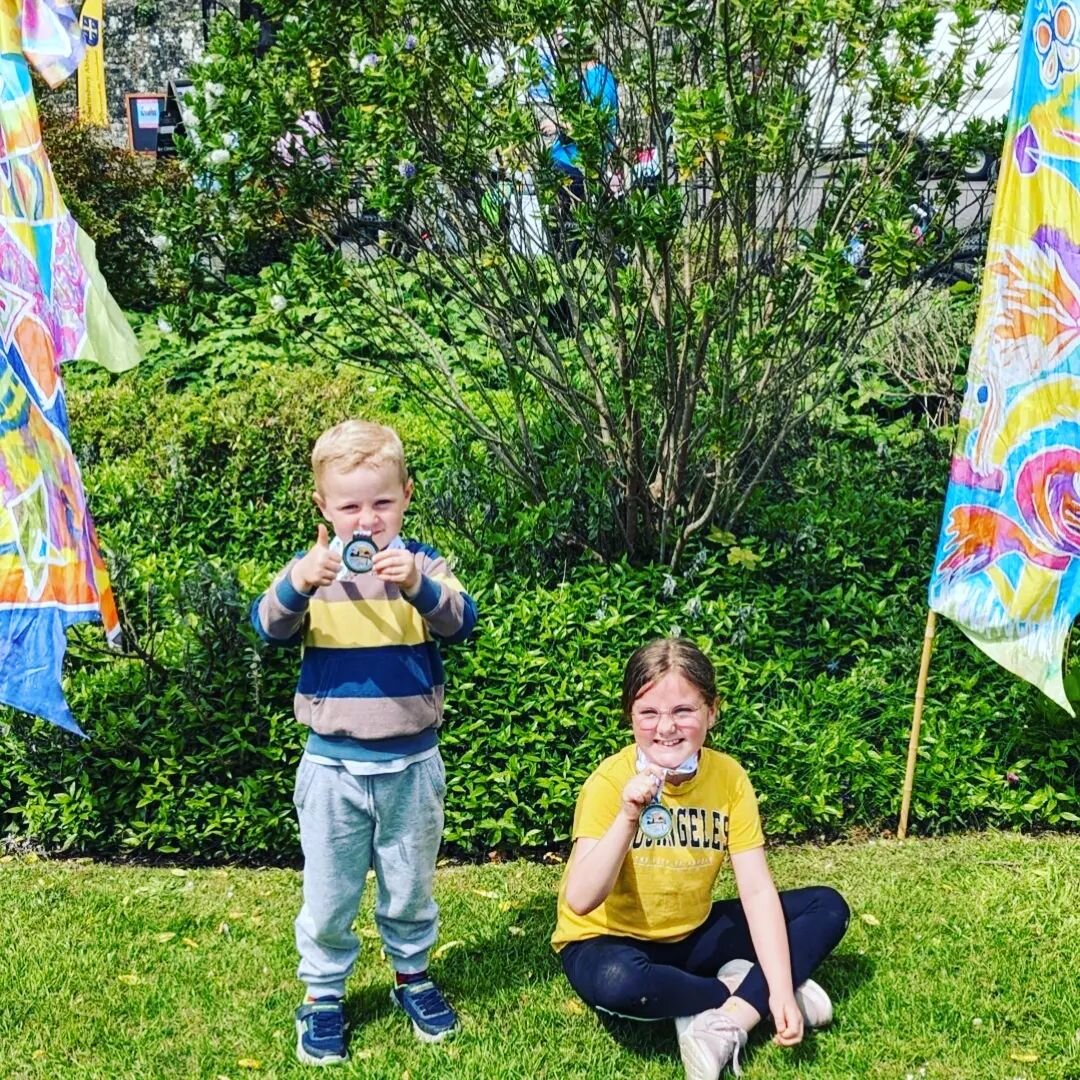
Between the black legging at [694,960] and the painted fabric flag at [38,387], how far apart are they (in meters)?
1.54

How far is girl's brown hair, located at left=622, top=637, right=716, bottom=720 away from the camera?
337 centimetres

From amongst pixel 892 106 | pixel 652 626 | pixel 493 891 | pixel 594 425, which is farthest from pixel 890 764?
pixel 892 106

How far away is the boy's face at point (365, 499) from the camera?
3209mm

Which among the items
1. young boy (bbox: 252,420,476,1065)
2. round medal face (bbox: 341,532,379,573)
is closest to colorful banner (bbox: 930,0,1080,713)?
young boy (bbox: 252,420,476,1065)

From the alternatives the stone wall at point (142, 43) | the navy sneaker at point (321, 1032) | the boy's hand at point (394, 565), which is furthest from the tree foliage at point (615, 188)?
the stone wall at point (142, 43)

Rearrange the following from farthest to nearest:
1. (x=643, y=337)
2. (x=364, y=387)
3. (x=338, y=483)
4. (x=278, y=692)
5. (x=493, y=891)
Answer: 1. (x=364, y=387)
2. (x=643, y=337)
3. (x=278, y=692)
4. (x=493, y=891)
5. (x=338, y=483)

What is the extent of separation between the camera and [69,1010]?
3.61m

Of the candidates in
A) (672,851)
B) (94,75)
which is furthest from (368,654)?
(94,75)

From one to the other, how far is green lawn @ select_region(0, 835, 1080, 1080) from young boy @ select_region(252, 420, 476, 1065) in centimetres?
23

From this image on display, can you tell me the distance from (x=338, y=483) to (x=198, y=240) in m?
2.24

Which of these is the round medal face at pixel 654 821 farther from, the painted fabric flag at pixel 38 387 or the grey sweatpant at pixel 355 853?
the painted fabric flag at pixel 38 387

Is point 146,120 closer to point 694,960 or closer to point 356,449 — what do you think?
point 356,449

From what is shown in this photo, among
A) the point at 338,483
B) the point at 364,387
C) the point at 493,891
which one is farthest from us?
the point at 364,387

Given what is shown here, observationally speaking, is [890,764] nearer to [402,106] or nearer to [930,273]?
[930,273]
